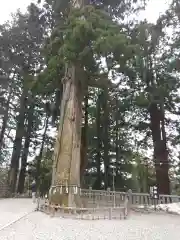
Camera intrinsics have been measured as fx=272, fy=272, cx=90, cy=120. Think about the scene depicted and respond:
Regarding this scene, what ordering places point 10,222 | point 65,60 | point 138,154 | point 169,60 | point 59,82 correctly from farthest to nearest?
point 138,154
point 169,60
point 59,82
point 65,60
point 10,222

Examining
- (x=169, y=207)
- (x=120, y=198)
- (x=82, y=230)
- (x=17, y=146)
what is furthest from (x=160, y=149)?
(x=82, y=230)

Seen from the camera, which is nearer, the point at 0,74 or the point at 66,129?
the point at 66,129

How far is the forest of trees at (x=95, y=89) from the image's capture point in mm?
10055

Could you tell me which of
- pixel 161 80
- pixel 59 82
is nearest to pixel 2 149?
pixel 59 82

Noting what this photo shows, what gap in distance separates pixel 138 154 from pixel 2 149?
938 cm

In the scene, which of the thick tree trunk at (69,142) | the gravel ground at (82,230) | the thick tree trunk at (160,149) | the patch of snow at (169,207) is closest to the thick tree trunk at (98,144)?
the thick tree trunk at (160,149)

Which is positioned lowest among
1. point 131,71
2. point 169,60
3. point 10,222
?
point 10,222

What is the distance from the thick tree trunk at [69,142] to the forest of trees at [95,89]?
50 millimetres

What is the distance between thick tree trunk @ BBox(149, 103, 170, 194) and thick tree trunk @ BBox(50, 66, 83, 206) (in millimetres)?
5771

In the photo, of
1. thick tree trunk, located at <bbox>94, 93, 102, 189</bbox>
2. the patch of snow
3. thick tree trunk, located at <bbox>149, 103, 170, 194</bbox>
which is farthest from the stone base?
thick tree trunk, located at <bbox>94, 93, 102, 189</bbox>

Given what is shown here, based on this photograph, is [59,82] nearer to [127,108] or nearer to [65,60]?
[65,60]

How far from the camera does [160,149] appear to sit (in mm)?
14867

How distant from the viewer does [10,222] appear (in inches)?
243

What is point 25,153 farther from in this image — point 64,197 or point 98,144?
point 64,197
